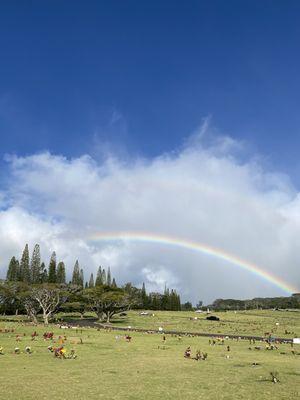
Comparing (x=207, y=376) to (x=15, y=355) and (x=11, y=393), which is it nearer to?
(x=11, y=393)

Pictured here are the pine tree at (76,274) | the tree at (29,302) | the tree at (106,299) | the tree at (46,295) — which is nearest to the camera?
the tree at (46,295)

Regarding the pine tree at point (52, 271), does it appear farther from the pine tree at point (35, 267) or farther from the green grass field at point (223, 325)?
the green grass field at point (223, 325)

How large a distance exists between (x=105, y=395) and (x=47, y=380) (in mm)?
5025

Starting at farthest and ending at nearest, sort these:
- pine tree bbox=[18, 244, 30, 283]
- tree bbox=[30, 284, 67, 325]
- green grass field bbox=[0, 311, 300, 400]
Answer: pine tree bbox=[18, 244, 30, 283]
tree bbox=[30, 284, 67, 325]
green grass field bbox=[0, 311, 300, 400]

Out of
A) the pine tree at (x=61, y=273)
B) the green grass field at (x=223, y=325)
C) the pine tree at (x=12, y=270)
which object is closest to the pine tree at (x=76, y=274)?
the pine tree at (x=61, y=273)

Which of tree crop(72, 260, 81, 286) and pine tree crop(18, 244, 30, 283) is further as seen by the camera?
tree crop(72, 260, 81, 286)

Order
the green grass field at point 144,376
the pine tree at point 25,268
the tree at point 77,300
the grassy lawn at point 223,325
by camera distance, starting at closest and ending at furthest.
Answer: the green grass field at point 144,376, the grassy lawn at point 223,325, the tree at point 77,300, the pine tree at point 25,268

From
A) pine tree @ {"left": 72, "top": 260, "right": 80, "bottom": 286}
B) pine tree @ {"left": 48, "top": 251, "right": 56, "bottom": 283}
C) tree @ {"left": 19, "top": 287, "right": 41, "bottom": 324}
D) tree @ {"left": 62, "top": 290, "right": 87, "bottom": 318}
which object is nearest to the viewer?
tree @ {"left": 19, "top": 287, "right": 41, "bottom": 324}

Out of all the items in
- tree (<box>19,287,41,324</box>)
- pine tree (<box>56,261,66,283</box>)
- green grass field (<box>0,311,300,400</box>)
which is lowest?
green grass field (<box>0,311,300,400</box>)

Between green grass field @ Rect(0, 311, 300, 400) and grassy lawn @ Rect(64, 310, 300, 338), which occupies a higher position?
green grass field @ Rect(0, 311, 300, 400)

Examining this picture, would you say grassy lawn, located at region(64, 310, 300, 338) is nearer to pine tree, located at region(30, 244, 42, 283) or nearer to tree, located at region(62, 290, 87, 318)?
tree, located at region(62, 290, 87, 318)

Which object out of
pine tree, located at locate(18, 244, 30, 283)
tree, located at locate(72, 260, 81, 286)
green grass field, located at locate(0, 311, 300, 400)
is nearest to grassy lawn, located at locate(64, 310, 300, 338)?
green grass field, located at locate(0, 311, 300, 400)

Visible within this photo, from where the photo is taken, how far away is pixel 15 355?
3538cm

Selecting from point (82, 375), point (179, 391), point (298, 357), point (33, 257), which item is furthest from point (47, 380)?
point (33, 257)
